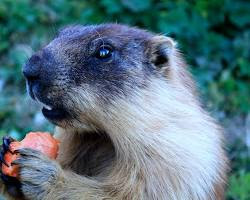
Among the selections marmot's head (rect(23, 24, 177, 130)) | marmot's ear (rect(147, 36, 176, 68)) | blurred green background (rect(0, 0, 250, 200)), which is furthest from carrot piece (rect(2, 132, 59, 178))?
blurred green background (rect(0, 0, 250, 200))

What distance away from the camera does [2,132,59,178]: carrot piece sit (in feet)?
16.4

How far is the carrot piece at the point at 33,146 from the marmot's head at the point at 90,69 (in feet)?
0.66

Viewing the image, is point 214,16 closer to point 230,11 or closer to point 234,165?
point 230,11

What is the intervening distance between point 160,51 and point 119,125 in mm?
757

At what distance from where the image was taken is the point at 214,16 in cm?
979

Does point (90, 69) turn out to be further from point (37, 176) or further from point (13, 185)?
point (13, 185)

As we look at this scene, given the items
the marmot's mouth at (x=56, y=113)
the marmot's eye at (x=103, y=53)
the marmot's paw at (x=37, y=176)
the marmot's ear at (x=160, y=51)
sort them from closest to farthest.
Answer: the marmot's paw at (x=37, y=176) < the marmot's mouth at (x=56, y=113) < the marmot's eye at (x=103, y=53) < the marmot's ear at (x=160, y=51)

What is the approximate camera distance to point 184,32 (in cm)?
951

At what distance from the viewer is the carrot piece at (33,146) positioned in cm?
499

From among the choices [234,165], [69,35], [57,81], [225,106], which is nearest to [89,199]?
[57,81]

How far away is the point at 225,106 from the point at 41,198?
4666 millimetres

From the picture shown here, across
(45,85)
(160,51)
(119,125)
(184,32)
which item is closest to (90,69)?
(45,85)

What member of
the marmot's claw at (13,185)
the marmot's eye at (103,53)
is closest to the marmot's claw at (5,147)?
the marmot's claw at (13,185)

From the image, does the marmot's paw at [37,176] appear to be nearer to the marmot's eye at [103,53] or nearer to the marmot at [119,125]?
the marmot at [119,125]
